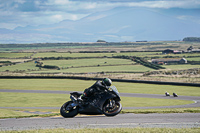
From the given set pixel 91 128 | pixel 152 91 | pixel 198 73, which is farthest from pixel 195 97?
pixel 198 73

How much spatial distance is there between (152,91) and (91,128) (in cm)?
3991

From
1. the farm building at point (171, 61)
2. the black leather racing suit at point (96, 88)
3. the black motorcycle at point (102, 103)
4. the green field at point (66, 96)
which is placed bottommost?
the green field at point (66, 96)

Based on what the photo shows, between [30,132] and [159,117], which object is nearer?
[30,132]

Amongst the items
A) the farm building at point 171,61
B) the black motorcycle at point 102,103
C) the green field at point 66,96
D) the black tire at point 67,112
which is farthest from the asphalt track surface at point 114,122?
the farm building at point 171,61

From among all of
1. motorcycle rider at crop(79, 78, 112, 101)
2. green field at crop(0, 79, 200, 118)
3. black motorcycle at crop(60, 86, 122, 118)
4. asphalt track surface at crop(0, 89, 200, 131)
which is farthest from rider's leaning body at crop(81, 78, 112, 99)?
green field at crop(0, 79, 200, 118)

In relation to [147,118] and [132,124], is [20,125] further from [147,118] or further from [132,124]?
[147,118]

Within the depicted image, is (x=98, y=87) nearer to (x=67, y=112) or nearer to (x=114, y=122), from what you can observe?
(x=114, y=122)

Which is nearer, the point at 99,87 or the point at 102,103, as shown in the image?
the point at 102,103

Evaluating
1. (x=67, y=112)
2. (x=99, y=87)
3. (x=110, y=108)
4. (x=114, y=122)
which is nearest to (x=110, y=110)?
(x=110, y=108)

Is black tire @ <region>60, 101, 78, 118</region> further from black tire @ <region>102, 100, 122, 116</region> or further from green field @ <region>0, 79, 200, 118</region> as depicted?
green field @ <region>0, 79, 200, 118</region>

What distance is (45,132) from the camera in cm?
1357

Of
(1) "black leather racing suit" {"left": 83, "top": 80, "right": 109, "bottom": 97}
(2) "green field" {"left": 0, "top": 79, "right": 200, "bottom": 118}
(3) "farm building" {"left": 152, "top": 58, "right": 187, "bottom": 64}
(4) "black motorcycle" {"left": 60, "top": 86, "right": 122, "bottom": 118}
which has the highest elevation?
(3) "farm building" {"left": 152, "top": 58, "right": 187, "bottom": 64}

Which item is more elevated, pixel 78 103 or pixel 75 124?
pixel 78 103

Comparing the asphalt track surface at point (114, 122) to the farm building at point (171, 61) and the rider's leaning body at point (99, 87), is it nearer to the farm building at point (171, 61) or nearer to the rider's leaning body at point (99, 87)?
the rider's leaning body at point (99, 87)
